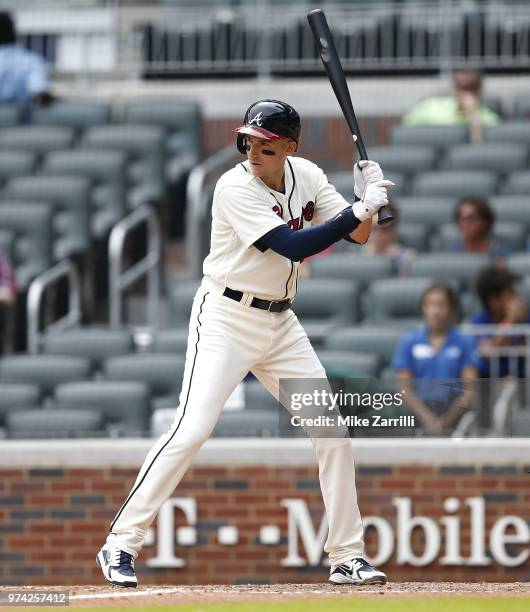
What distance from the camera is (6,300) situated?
10000mm

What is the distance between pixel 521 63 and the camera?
1277cm

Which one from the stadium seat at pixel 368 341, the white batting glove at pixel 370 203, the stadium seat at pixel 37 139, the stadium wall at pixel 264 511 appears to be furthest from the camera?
the stadium seat at pixel 37 139

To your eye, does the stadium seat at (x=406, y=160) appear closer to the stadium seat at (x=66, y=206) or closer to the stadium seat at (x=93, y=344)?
the stadium seat at (x=66, y=206)

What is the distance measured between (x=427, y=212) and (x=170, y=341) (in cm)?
198

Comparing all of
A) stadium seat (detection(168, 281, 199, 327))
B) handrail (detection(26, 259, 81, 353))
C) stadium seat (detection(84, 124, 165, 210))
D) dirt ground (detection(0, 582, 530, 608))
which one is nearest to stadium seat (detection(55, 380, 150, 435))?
stadium seat (detection(168, 281, 199, 327))

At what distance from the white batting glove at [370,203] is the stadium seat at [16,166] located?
246 inches

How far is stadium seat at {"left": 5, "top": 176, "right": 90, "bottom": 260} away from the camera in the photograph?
35.2ft

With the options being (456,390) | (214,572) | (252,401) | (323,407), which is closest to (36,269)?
(252,401)

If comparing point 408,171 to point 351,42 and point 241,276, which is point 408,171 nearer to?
point 351,42

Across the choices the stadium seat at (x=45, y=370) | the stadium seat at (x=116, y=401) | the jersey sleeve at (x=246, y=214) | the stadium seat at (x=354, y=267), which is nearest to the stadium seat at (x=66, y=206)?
the stadium seat at (x=45, y=370)

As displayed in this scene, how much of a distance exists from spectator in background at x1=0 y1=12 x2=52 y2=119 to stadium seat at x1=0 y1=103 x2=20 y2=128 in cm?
15

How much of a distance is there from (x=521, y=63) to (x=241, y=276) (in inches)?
295

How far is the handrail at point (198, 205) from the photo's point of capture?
1083 centimetres

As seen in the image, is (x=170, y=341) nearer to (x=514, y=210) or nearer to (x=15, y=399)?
(x=15, y=399)
